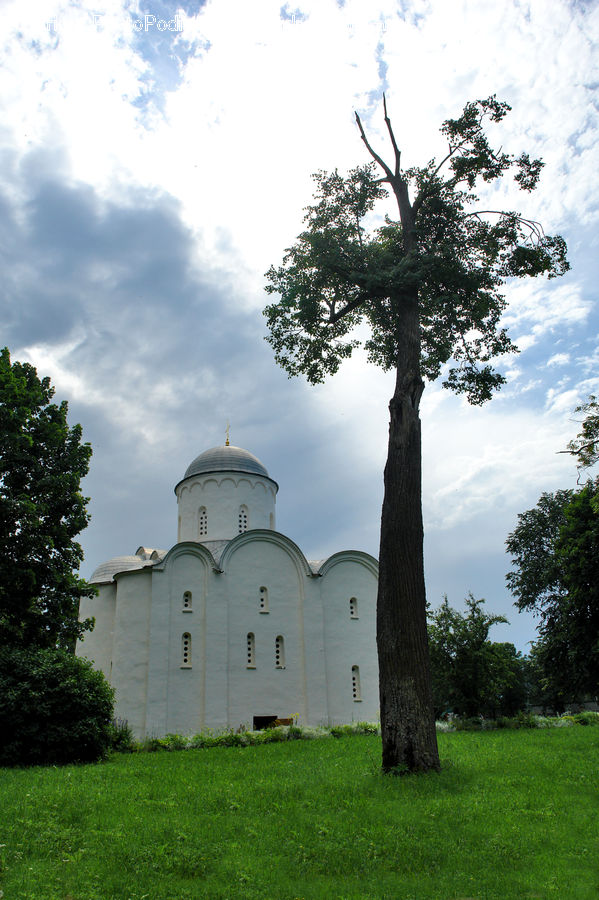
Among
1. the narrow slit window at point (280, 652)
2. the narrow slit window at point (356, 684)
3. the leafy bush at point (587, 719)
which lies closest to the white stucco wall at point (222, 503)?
the narrow slit window at point (280, 652)

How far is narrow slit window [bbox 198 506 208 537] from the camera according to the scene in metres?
26.7

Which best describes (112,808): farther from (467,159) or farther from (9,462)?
(467,159)

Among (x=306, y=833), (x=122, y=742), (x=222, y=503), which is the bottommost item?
(x=122, y=742)

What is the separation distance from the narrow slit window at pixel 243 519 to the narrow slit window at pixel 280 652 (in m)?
5.35

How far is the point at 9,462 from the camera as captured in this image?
52.0 ft

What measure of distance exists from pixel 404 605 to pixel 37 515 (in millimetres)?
9981

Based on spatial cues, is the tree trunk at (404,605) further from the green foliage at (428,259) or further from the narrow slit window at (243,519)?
the narrow slit window at (243,519)

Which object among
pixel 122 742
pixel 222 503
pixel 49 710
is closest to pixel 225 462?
pixel 222 503

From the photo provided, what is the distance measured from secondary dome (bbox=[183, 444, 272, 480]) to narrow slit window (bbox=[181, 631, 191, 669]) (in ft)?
26.3

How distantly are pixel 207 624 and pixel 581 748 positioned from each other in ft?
40.6

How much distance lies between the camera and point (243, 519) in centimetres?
2678

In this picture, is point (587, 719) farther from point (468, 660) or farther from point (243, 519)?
point (243, 519)

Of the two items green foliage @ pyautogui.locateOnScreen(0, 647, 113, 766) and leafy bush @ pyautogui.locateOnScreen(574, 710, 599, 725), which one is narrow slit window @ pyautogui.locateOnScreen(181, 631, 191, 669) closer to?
green foliage @ pyautogui.locateOnScreen(0, 647, 113, 766)

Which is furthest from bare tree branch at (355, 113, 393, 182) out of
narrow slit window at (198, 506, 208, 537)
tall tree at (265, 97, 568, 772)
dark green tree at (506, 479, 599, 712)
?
narrow slit window at (198, 506, 208, 537)
